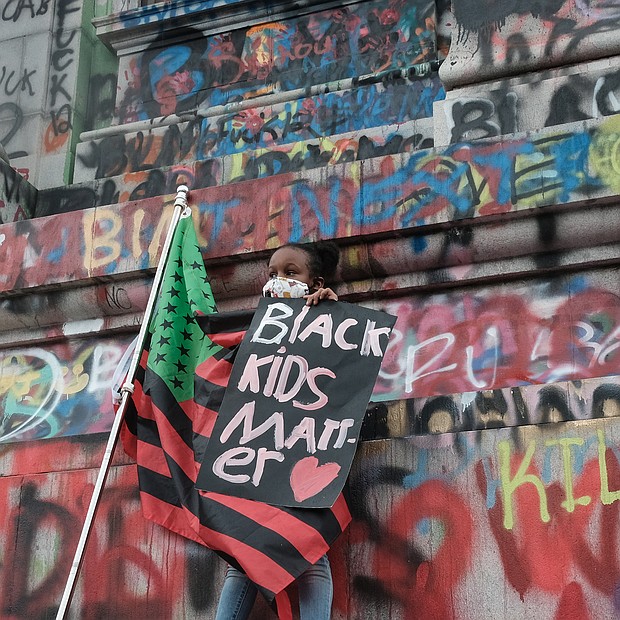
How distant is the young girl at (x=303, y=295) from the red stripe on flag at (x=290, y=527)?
0.15m

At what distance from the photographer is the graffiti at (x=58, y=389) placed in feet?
26.5

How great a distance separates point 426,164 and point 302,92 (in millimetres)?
2341

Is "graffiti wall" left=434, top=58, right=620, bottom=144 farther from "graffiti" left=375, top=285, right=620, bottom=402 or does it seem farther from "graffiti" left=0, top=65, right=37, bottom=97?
"graffiti" left=0, top=65, right=37, bottom=97

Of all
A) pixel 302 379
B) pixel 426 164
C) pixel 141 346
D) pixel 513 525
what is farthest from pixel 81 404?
pixel 513 525

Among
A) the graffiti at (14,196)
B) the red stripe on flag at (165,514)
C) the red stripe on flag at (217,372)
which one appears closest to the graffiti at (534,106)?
the red stripe on flag at (217,372)

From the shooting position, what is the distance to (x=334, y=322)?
672cm

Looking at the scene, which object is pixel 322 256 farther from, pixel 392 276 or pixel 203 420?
pixel 203 420

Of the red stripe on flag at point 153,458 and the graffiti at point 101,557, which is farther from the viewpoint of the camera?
the red stripe on flag at point 153,458

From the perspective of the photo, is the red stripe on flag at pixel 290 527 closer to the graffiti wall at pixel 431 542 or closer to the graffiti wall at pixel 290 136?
the graffiti wall at pixel 431 542

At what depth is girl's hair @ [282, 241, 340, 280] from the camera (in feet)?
24.5

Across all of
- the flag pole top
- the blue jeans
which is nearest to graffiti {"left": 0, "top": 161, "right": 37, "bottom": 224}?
the flag pole top

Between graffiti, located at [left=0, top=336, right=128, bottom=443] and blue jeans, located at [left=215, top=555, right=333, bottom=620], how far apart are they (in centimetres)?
204

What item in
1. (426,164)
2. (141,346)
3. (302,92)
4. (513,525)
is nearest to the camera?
(513,525)

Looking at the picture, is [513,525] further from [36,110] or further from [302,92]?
[36,110]
